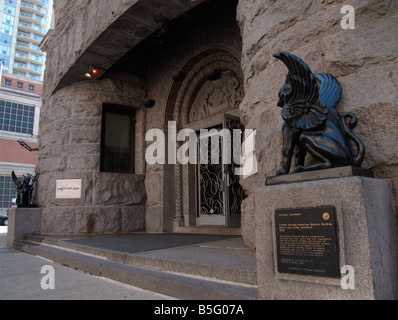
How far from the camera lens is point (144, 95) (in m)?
8.10

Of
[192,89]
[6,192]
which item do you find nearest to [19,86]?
[6,192]

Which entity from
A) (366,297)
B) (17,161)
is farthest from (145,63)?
(17,161)

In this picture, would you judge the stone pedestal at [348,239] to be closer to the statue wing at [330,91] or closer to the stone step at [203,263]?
the stone step at [203,263]

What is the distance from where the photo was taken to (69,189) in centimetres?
703

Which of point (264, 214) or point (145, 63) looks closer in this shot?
point (264, 214)

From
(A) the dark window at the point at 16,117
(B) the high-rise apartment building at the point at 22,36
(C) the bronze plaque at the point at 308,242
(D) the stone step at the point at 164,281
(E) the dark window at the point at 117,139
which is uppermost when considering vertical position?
(B) the high-rise apartment building at the point at 22,36

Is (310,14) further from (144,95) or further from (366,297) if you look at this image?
(144,95)

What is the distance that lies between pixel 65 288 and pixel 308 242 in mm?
2392

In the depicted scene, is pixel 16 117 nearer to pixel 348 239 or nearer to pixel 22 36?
pixel 348 239

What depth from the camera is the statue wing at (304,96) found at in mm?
1986

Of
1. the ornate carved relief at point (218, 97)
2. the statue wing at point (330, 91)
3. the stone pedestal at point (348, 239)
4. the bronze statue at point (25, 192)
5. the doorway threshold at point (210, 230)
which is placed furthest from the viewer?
the bronze statue at point (25, 192)

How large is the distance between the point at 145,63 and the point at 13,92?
30198mm

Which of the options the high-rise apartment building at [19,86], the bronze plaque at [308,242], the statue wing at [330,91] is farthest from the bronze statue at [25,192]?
the statue wing at [330,91]

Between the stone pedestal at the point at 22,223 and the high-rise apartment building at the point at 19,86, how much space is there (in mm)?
2331
